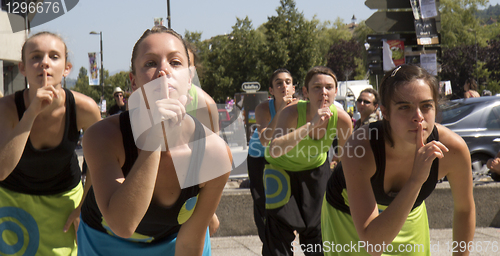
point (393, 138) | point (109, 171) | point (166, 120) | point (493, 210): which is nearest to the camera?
point (166, 120)

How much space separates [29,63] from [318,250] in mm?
2895

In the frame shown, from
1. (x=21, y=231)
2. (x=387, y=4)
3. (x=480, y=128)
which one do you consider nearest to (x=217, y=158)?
(x=21, y=231)

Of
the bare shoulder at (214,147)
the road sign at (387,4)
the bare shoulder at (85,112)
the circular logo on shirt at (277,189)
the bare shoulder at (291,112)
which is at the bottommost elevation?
the circular logo on shirt at (277,189)

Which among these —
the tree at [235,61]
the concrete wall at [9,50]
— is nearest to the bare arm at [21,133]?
the concrete wall at [9,50]

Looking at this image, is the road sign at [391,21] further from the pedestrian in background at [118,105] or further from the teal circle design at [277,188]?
the pedestrian in background at [118,105]

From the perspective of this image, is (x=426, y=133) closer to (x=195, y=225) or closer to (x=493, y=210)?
(x=195, y=225)

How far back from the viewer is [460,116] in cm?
823

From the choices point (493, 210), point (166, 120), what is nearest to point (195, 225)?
point (166, 120)

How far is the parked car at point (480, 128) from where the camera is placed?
26.2ft

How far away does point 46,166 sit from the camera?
294 cm

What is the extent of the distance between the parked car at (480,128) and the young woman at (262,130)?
4049mm

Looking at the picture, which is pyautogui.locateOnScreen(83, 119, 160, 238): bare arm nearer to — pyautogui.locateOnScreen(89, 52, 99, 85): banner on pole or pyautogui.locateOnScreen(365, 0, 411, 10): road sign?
pyautogui.locateOnScreen(365, 0, 411, 10): road sign

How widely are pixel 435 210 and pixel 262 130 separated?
246 centimetres

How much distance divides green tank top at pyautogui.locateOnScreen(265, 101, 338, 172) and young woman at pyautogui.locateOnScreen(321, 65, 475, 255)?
56.7 inches
